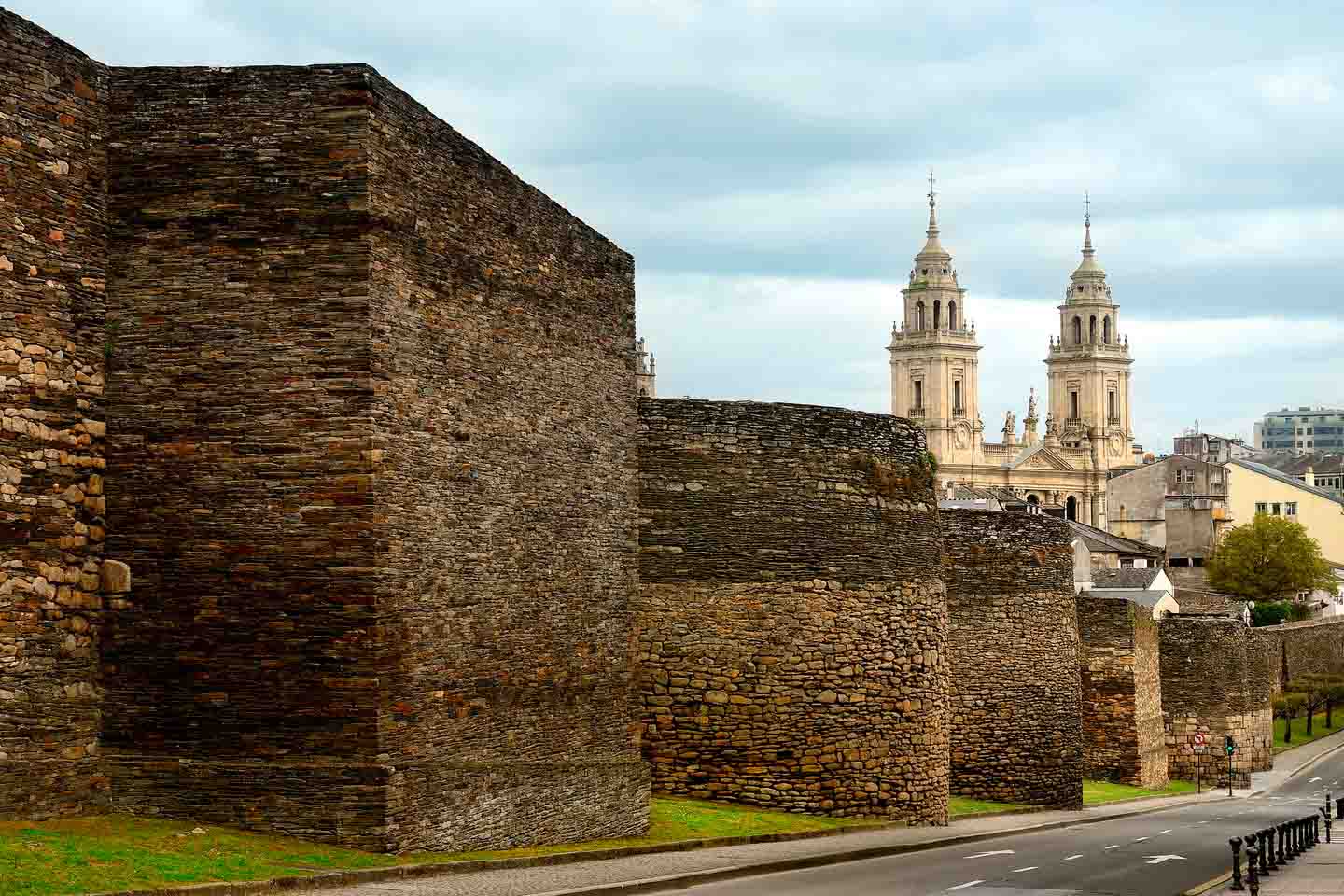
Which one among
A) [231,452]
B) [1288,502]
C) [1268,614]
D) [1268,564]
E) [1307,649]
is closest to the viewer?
[231,452]

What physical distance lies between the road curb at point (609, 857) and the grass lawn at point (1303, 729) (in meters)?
49.0

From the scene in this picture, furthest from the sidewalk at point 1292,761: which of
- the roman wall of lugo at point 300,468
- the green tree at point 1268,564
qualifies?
the roman wall of lugo at point 300,468

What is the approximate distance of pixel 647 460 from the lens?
27.7 metres

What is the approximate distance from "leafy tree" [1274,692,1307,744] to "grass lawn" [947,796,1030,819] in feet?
149

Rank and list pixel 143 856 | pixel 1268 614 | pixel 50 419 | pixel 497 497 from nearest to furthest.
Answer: pixel 143 856
pixel 50 419
pixel 497 497
pixel 1268 614

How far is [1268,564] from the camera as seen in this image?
390 feet

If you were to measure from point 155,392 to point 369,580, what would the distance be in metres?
2.60

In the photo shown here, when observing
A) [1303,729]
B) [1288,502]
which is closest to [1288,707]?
[1303,729]

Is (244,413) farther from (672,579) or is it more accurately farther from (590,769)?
(672,579)

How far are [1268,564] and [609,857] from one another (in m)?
102

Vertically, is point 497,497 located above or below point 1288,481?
below

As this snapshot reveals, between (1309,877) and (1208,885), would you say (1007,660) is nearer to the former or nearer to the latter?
(1309,877)

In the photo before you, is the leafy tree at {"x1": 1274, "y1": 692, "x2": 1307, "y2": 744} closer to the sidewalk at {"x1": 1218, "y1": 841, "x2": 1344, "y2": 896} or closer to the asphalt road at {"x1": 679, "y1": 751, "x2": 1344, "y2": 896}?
the asphalt road at {"x1": 679, "y1": 751, "x2": 1344, "y2": 896}

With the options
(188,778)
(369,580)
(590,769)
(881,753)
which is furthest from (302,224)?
(881,753)
